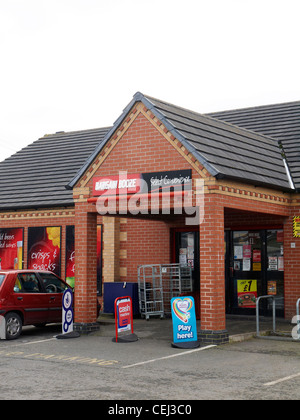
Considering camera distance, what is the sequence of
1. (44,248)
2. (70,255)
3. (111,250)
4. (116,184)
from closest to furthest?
(116,184)
(111,250)
(70,255)
(44,248)

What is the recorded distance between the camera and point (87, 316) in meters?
14.1

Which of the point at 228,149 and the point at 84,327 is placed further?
the point at 84,327

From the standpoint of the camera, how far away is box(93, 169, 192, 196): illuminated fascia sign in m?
12.5

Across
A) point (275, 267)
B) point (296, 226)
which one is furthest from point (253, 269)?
point (296, 226)

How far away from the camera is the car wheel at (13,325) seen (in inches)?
518

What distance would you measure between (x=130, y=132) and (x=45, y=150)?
36.8 ft

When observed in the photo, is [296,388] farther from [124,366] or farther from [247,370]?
[124,366]

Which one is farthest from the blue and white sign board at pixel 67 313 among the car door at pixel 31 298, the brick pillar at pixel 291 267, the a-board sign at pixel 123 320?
the brick pillar at pixel 291 267

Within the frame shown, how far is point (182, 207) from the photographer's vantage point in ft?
41.3

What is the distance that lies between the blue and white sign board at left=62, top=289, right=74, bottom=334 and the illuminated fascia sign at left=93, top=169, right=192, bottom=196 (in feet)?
8.48

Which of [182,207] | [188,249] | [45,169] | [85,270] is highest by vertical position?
[45,169]

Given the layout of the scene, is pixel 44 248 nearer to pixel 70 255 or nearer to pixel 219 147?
pixel 70 255

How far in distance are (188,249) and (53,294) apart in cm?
480
